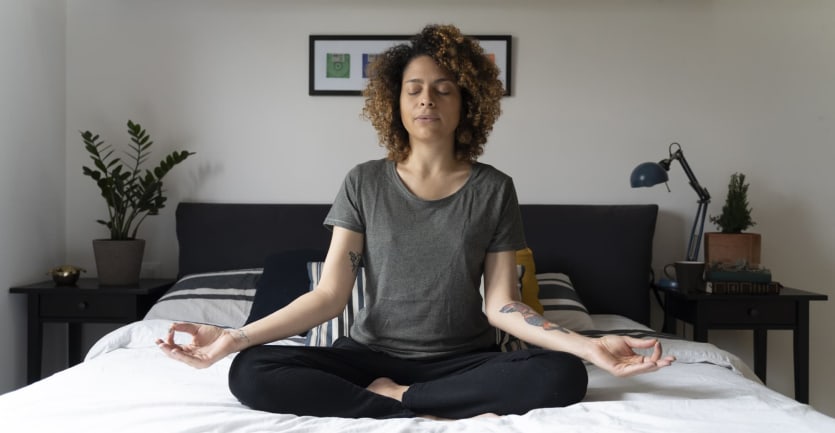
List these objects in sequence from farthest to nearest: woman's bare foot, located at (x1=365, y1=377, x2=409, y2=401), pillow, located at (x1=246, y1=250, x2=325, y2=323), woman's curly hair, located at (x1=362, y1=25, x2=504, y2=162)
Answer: pillow, located at (x1=246, y1=250, x2=325, y2=323), woman's curly hair, located at (x1=362, y1=25, x2=504, y2=162), woman's bare foot, located at (x1=365, y1=377, x2=409, y2=401)

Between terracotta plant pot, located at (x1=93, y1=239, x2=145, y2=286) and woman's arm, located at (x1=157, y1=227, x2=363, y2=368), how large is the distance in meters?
1.47

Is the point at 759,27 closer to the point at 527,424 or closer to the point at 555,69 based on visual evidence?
the point at 555,69

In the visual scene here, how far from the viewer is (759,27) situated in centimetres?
329

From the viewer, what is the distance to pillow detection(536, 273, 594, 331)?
264 cm

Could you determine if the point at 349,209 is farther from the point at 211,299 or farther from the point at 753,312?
the point at 753,312

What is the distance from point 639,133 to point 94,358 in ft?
7.66

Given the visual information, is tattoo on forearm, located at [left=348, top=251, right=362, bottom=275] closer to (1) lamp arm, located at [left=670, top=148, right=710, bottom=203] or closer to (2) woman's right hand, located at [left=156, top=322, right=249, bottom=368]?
(2) woman's right hand, located at [left=156, top=322, right=249, bottom=368]

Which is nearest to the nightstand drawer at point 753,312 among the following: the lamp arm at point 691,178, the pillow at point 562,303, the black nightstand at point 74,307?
the lamp arm at point 691,178

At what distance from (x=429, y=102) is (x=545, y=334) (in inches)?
25.4

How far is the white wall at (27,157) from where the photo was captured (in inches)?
115

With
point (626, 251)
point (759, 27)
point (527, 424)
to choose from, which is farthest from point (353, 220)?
point (759, 27)

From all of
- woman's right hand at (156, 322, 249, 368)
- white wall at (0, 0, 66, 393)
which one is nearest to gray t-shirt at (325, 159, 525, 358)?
woman's right hand at (156, 322, 249, 368)

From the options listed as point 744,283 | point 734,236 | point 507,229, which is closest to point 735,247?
point 734,236

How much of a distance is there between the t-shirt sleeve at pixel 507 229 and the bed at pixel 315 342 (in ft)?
1.31
